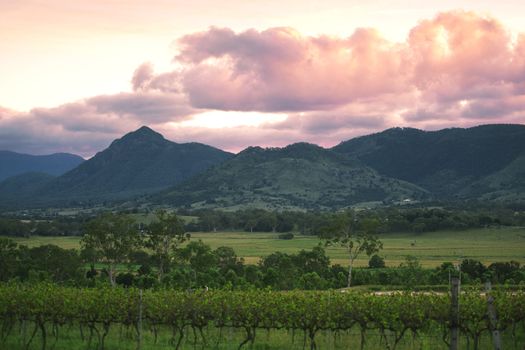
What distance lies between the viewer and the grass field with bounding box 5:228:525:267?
11131cm

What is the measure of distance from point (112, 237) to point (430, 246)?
3133 inches

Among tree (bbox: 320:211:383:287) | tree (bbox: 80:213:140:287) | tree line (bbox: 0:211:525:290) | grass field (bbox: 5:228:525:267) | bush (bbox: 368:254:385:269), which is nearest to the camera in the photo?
tree line (bbox: 0:211:525:290)

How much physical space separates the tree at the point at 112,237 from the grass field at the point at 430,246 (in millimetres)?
32205

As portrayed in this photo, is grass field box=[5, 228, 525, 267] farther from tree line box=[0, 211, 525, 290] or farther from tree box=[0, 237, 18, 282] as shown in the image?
tree box=[0, 237, 18, 282]

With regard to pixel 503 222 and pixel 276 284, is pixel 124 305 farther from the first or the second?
pixel 503 222

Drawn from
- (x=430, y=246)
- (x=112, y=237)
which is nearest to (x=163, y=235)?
(x=112, y=237)

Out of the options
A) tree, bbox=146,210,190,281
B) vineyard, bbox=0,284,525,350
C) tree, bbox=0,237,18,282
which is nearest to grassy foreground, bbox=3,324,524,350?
vineyard, bbox=0,284,525,350

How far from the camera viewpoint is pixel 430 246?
13588cm

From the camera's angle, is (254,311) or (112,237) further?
(112,237)

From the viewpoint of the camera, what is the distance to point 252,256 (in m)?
120

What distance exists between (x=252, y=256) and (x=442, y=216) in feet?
246

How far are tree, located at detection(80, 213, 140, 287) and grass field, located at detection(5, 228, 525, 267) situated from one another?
3221 centimetres

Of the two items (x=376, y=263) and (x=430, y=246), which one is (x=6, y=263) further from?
(x=430, y=246)

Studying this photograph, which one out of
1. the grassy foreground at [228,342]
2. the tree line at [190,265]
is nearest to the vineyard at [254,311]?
the grassy foreground at [228,342]
